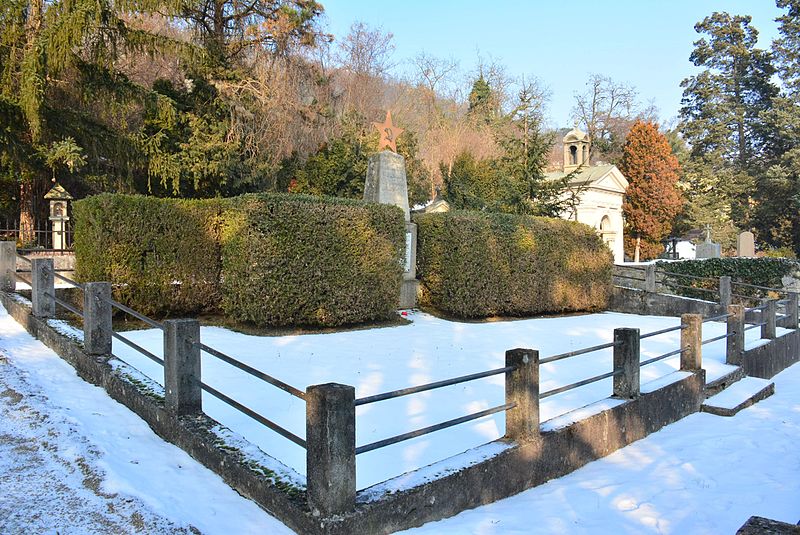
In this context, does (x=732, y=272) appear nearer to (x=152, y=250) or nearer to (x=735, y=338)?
(x=735, y=338)

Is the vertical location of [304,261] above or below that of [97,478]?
above

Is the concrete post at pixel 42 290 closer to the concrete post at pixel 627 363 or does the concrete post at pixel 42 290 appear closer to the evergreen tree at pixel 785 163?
the concrete post at pixel 627 363

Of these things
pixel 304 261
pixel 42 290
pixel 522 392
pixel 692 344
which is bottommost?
pixel 692 344

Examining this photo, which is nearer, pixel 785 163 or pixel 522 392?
pixel 522 392

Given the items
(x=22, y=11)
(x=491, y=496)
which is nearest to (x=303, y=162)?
(x=22, y=11)

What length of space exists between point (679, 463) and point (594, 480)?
46.6 inches

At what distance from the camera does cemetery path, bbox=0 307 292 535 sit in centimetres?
341

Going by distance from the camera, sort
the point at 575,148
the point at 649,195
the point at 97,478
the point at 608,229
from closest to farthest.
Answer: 1. the point at 97,478
2. the point at 608,229
3. the point at 649,195
4. the point at 575,148

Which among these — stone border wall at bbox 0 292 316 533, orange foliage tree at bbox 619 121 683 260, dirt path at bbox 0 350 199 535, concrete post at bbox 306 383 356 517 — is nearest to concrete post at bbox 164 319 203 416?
stone border wall at bbox 0 292 316 533

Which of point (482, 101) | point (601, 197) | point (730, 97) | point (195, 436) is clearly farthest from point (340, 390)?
point (482, 101)

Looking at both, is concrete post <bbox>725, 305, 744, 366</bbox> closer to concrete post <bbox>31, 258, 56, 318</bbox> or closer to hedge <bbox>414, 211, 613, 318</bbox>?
hedge <bbox>414, 211, 613, 318</bbox>

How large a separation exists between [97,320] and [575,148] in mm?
34985

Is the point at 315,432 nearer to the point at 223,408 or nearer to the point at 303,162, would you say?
the point at 223,408

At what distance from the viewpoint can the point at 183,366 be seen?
4.70m
